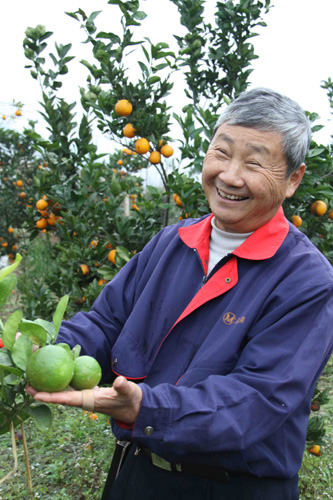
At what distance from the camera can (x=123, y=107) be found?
106 inches

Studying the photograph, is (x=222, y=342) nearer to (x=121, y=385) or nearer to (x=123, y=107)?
(x=121, y=385)

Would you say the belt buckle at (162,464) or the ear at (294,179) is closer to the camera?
the belt buckle at (162,464)

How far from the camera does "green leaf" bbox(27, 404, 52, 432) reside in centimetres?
106

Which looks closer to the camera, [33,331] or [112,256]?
[33,331]

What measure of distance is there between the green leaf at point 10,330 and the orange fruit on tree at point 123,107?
1.88 m

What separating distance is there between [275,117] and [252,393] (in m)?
0.74

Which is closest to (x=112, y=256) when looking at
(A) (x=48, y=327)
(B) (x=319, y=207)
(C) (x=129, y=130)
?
(C) (x=129, y=130)

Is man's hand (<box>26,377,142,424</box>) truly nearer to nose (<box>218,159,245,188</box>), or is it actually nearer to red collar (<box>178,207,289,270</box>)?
red collar (<box>178,207,289,270</box>)

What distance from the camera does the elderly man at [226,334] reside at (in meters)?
1.10

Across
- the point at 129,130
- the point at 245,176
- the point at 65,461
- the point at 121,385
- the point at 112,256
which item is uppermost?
the point at 245,176

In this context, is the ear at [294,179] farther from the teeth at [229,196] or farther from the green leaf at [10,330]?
the green leaf at [10,330]

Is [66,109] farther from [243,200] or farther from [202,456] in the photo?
[202,456]

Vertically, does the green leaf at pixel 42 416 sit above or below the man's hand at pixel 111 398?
below

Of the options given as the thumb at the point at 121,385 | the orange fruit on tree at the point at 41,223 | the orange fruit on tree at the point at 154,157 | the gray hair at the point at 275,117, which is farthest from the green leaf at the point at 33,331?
the orange fruit on tree at the point at 41,223
